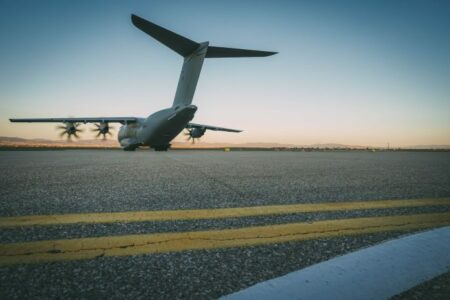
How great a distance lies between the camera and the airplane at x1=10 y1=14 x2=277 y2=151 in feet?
43.4

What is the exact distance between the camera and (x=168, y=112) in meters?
17.4

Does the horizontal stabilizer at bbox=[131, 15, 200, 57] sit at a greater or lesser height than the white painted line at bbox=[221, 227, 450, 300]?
greater

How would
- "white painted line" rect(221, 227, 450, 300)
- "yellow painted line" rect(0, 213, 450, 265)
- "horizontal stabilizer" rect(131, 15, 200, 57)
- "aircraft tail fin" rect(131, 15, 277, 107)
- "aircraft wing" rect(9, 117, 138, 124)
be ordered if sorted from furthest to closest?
"aircraft wing" rect(9, 117, 138, 124) → "aircraft tail fin" rect(131, 15, 277, 107) → "horizontal stabilizer" rect(131, 15, 200, 57) → "yellow painted line" rect(0, 213, 450, 265) → "white painted line" rect(221, 227, 450, 300)

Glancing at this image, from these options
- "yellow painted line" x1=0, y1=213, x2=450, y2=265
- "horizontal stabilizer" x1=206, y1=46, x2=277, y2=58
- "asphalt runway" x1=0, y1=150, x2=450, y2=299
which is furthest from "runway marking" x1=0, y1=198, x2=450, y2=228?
"horizontal stabilizer" x1=206, y1=46, x2=277, y2=58

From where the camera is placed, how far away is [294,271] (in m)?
1.35

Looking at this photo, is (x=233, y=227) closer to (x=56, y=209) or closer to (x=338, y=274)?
A: (x=338, y=274)

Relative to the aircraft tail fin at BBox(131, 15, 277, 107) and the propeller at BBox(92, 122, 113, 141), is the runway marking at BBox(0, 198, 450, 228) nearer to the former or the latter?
the aircraft tail fin at BBox(131, 15, 277, 107)

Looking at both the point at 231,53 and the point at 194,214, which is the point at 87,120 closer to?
the point at 231,53

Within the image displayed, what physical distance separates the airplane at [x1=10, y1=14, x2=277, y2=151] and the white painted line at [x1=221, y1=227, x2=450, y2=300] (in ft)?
33.6

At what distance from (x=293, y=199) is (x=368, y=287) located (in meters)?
1.87

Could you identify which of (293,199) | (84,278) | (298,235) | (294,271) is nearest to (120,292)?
(84,278)

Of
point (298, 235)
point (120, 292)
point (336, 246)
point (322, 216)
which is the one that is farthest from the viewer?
point (322, 216)

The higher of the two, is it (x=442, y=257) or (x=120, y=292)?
(x=442, y=257)

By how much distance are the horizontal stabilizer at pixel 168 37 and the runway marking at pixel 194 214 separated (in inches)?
358
